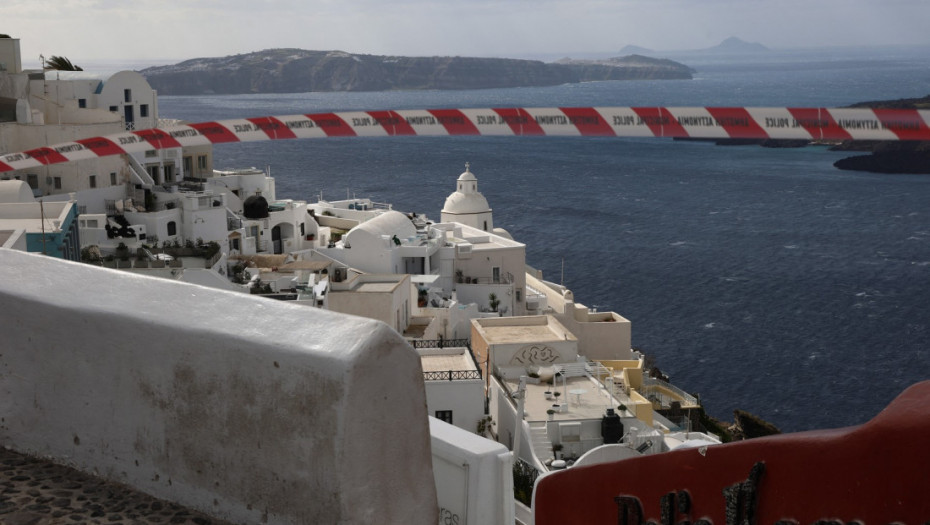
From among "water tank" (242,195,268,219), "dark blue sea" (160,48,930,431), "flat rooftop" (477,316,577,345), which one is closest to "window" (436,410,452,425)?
"flat rooftop" (477,316,577,345)

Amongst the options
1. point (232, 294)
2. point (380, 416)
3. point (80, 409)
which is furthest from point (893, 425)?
point (80, 409)

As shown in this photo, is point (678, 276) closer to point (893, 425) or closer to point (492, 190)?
point (492, 190)

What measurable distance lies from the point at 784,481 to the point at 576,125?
7.62m

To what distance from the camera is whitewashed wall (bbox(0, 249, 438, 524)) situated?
419 cm

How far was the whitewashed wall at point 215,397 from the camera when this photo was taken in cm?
419

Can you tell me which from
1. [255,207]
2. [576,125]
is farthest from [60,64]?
[576,125]

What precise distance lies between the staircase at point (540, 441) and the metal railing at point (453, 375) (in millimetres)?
1224

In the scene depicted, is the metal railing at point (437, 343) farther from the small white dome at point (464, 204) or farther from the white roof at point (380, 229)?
the small white dome at point (464, 204)

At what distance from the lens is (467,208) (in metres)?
39.7

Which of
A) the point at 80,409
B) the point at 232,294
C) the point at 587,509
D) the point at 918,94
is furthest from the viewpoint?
the point at 918,94

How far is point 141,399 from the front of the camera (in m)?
4.75

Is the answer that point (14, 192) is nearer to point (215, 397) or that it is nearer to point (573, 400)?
point (573, 400)

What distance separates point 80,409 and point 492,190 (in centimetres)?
7402

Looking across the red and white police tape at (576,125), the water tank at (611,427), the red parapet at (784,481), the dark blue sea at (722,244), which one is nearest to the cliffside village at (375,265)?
the water tank at (611,427)
